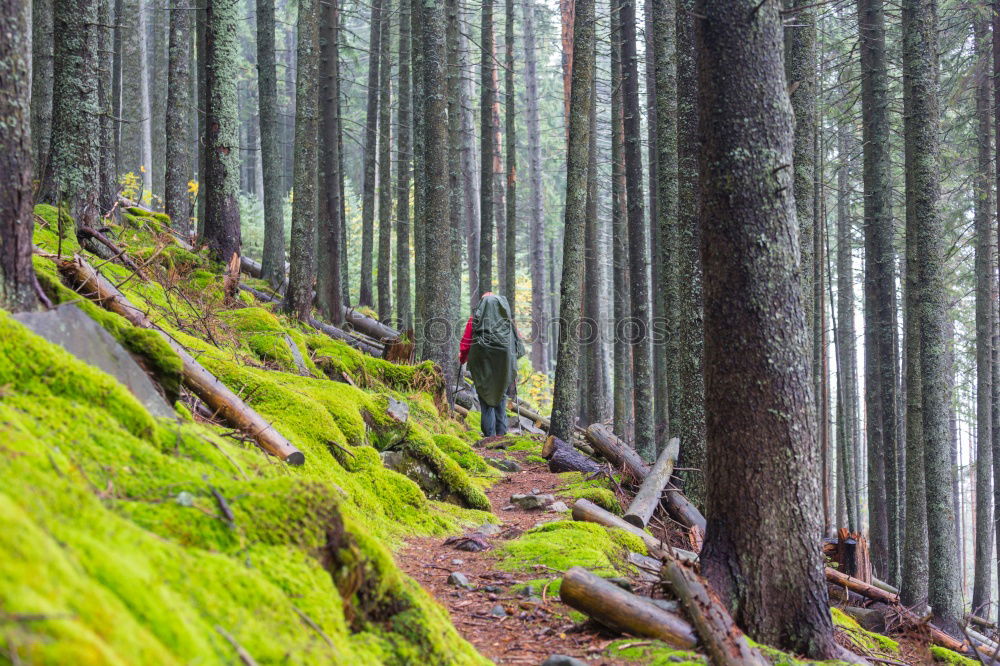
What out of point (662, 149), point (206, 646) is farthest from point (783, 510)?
point (662, 149)

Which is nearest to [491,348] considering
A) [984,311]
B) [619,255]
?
[619,255]

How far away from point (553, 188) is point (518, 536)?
1557 inches

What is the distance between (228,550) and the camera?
2.57 m

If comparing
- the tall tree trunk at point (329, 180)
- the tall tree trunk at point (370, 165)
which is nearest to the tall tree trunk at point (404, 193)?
the tall tree trunk at point (370, 165)

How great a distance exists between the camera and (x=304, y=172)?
38.7 ft

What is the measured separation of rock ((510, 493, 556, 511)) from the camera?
7664 mm

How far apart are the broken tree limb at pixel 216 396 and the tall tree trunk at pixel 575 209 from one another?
6330 mm

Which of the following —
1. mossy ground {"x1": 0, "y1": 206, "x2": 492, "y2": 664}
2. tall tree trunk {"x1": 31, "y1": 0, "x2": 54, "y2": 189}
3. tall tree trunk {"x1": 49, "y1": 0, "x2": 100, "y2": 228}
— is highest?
tall tree trunk {"x1": 31, "y1": 0, "x2": 54, "y2": 189}

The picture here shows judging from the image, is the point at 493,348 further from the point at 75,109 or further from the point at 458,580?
the point at 458,580

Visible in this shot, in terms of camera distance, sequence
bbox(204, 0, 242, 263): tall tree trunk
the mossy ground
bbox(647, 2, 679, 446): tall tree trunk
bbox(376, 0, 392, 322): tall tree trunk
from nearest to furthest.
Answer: the mossy ground, bbox(647, 2, 679, 446): tall tree trunk, bbox(204, 0, 242, 263): tall tree trunk, bbox(376, 0, 392, 322): tall tree trunk

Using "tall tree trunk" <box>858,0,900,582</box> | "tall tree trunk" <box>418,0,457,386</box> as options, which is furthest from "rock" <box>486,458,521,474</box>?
"tall tree trunk" <box>858,0,900,582</box>

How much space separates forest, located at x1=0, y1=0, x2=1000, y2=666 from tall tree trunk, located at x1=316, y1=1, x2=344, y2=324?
69 millimetres

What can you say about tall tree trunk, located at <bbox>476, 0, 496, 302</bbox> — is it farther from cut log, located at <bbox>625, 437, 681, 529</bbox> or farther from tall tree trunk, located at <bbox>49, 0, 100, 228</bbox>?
tall tree trunk, located at <bbox>49, 0, 100, 228</bbox>

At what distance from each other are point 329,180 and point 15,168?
12.4 metres
